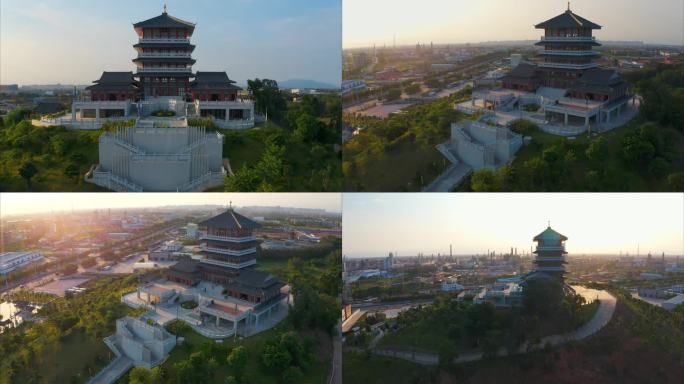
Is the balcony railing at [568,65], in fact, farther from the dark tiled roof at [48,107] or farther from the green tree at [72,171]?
the dark tiled roof at [48,107]

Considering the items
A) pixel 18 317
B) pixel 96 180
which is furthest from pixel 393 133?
pixel 18 317

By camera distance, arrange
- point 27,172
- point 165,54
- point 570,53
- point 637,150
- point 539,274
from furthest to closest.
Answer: point 165,54, point 570,53, point 539,274, point 27,172, point 637,150

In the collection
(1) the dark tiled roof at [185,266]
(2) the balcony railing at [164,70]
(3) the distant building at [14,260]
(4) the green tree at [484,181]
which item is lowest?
(1) the dark tiled roof at [185,266]

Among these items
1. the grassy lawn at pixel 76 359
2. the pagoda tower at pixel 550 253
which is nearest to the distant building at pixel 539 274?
the pagoda tower at pixel 550 253

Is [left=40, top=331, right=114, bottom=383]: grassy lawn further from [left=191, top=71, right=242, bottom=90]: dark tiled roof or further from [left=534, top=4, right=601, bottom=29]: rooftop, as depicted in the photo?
[left=534, top=4, right=601, bottom=29]: rooftop

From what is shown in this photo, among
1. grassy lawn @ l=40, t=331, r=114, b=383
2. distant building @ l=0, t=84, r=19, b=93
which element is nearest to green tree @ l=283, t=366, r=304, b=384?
grassy lawn @ l=40, t=331, r=114, b=383

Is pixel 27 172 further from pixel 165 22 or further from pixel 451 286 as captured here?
pixel 451 286

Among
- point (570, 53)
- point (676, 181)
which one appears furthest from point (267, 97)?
point (676, 181)

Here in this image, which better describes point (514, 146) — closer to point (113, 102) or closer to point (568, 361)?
point (568, 361)
